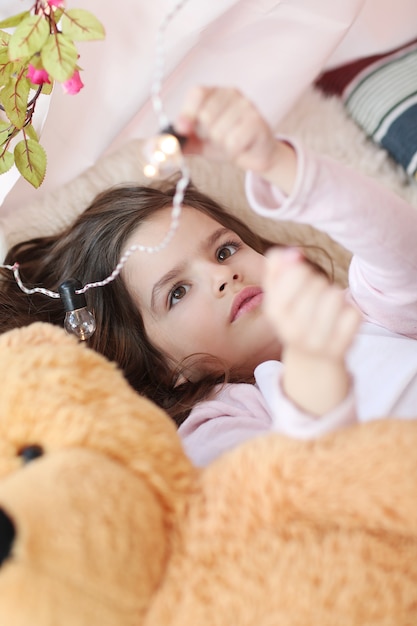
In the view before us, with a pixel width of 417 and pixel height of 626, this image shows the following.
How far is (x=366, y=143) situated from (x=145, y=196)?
1.50 feet

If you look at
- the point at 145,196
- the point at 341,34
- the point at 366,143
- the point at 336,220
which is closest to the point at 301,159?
the point at 336,220

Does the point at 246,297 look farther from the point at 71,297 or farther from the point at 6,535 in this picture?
the point at 6,535

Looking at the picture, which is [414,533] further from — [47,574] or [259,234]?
[259,234]

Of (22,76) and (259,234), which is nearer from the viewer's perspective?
(22,76)

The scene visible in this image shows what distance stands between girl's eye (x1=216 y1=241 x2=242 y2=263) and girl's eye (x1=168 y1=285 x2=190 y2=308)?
7 cm

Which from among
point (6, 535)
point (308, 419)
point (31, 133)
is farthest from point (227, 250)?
point (6, 535)

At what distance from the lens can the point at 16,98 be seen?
2.75ft

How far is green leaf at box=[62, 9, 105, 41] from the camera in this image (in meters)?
0.72

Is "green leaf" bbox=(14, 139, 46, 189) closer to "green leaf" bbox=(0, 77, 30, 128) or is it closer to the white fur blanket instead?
"green leaf" bbox=(0, 77, 30, 128)

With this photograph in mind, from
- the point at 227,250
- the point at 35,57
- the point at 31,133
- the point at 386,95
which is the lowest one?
the point at 227,250

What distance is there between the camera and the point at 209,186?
A: 1.29 metres

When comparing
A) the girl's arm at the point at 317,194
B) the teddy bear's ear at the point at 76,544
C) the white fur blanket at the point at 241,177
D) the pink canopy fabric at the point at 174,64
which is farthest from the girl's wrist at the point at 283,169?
the white fur blanket at the point at 241,177

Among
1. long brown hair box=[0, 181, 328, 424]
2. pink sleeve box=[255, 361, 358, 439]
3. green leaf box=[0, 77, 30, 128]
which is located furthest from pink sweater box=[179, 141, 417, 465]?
green leaf box=[0, 77, 30, 128]

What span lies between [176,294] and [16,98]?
352mm
